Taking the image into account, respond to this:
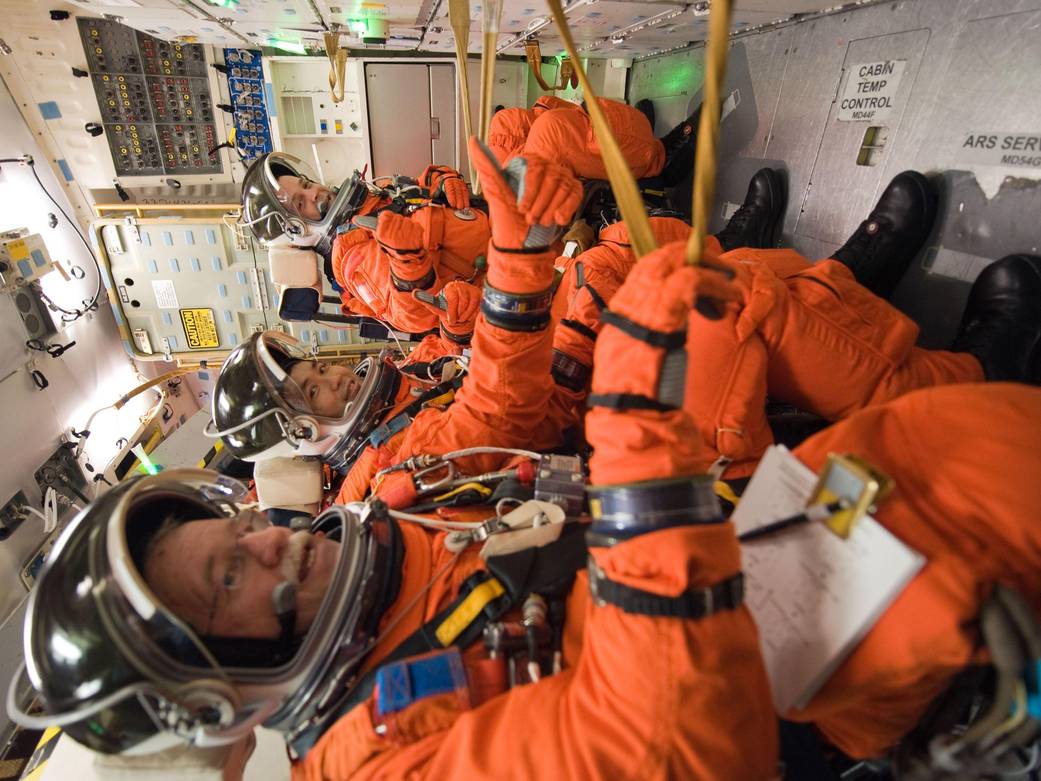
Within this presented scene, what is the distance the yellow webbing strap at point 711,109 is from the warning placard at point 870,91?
189cm

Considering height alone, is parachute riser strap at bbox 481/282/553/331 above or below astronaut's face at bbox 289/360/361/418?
above

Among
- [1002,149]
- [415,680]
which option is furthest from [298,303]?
[1002,149]

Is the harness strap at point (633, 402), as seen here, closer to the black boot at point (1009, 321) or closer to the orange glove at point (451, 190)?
the black boot at point (1009, 321)

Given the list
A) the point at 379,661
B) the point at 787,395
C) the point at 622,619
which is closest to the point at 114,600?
the point at 379,661

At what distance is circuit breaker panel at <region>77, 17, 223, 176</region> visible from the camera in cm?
383

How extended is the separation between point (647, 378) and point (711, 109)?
1.32 feet

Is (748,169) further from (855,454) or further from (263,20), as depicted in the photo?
(263,20)

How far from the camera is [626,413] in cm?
89

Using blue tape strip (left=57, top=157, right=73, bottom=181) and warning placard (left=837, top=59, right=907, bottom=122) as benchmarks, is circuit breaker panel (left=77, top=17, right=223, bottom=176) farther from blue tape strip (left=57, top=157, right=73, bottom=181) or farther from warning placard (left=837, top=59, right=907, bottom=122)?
warning placard (left=837, top=59, right=907, bottom=122)

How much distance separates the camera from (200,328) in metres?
4.30

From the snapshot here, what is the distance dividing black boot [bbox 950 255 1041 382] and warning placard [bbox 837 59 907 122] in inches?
32.4

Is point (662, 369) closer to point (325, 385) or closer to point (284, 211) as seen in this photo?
point (325, 385)

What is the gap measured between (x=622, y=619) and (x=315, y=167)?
5.00 metres

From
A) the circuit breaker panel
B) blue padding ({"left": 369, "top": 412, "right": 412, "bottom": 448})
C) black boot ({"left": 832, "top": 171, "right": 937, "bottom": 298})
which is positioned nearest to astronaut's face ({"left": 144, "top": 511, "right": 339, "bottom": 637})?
blue padding ({"left": 369, "top": 412, "right": 412, "bottom": 448})
